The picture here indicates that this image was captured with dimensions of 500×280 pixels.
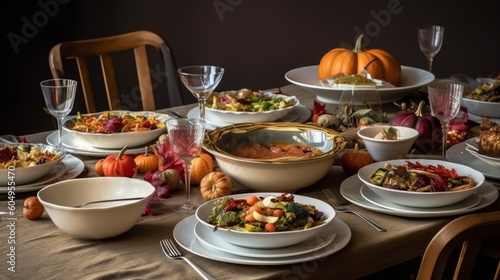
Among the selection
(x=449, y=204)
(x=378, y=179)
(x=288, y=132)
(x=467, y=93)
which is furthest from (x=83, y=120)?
(x=467, y=93)

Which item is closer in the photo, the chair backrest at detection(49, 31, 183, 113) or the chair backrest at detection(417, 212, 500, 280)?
the chair backrest at detection(417, 212, 500, 280)

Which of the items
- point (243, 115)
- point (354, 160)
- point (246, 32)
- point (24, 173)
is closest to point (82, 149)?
point (24, 173)

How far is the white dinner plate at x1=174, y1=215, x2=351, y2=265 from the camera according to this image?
1240mm

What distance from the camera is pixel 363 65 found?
8.50 feet

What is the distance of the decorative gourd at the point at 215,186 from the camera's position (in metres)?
1.56

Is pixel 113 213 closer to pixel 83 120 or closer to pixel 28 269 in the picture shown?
pixel 28 269

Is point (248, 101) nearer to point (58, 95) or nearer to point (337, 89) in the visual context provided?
point (337, 89)

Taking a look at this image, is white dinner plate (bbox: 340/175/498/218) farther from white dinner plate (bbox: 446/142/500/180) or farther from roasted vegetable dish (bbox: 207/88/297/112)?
roasted vegetable dish (bbox: 207/88/297/112)

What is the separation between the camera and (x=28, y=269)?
1.24 meters

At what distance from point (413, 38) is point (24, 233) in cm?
302

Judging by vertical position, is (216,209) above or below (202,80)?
below

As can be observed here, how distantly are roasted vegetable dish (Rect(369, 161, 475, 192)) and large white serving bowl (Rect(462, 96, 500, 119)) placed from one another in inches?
29.4

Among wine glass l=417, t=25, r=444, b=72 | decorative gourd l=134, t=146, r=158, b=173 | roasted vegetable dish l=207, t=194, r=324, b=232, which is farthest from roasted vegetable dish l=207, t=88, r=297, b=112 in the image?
roasted vegetable dish l=207, t=194, r=324, b=232

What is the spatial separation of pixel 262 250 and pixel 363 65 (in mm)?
1424
